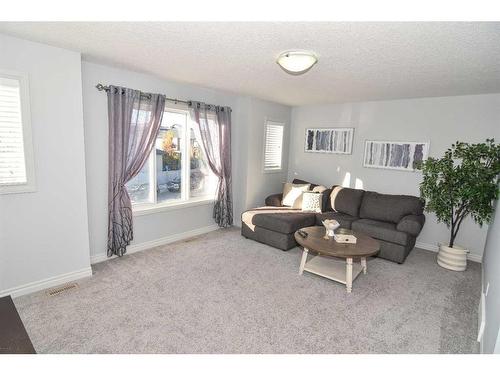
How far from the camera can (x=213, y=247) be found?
12.9 feet

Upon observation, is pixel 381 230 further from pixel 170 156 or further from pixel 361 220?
pixel 170 156

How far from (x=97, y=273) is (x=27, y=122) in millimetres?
1703

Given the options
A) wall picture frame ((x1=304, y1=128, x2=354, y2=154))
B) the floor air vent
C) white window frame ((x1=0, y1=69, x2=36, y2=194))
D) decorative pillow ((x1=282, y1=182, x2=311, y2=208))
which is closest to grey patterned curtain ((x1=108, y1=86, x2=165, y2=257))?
the floor air vent

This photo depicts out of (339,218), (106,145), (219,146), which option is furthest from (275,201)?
(106,145)

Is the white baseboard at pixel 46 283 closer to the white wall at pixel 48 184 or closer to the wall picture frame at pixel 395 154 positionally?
the white wall at pixel 48 184

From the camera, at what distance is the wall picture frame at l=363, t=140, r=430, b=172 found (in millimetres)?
4180

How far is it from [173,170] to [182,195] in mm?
449

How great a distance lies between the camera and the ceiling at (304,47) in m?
1.90

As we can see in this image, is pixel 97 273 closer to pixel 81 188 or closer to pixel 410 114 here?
pixel 81 188

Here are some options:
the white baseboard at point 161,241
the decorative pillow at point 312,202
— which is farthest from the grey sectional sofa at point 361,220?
the white baseboard at point 161,241

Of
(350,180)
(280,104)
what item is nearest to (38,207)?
(280,104)

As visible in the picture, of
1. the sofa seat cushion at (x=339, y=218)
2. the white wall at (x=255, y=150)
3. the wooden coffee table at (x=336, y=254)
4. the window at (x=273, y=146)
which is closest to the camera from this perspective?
the wooden coffee table at (x=336, y=254)

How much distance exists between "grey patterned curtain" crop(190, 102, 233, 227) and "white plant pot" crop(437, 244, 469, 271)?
3239 mm

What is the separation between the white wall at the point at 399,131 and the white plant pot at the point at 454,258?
602mm
